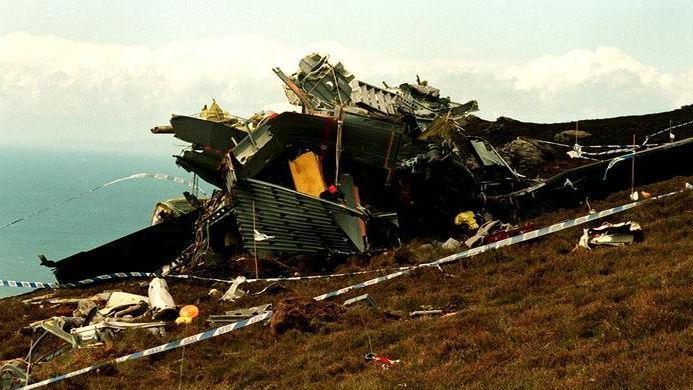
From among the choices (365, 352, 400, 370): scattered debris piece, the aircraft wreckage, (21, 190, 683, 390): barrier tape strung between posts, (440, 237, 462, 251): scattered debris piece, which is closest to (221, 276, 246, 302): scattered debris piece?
the aircraft wreckage

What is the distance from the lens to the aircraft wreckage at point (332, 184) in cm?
1689

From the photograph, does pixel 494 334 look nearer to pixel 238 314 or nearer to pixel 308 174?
pixel 238 314

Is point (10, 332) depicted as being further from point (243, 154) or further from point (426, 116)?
point (426, 116)

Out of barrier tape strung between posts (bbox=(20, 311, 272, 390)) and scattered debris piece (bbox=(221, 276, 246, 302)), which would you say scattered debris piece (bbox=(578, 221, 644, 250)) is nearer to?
barrier tape strung between posts (bbox=(20, 311, 272, 390))

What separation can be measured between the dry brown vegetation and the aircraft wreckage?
2815mm

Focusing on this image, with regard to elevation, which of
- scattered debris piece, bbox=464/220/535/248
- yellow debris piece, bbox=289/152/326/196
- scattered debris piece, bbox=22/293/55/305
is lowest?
scattered debris piece, bbox=22/293/55/305

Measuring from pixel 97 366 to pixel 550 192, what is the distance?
44.4 ft

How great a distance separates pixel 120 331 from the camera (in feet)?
40.1

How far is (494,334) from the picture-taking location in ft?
28.7

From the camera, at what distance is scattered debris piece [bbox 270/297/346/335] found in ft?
35.7

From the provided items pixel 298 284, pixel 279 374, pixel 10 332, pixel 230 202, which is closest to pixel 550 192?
pixel 298 284

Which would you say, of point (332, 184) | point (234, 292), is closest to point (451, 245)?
point (332, 184)

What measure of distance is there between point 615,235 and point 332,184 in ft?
26.5

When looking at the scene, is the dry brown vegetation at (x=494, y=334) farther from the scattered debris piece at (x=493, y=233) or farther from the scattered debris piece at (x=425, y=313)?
the scattered debris piece at (x=493, y=233)
